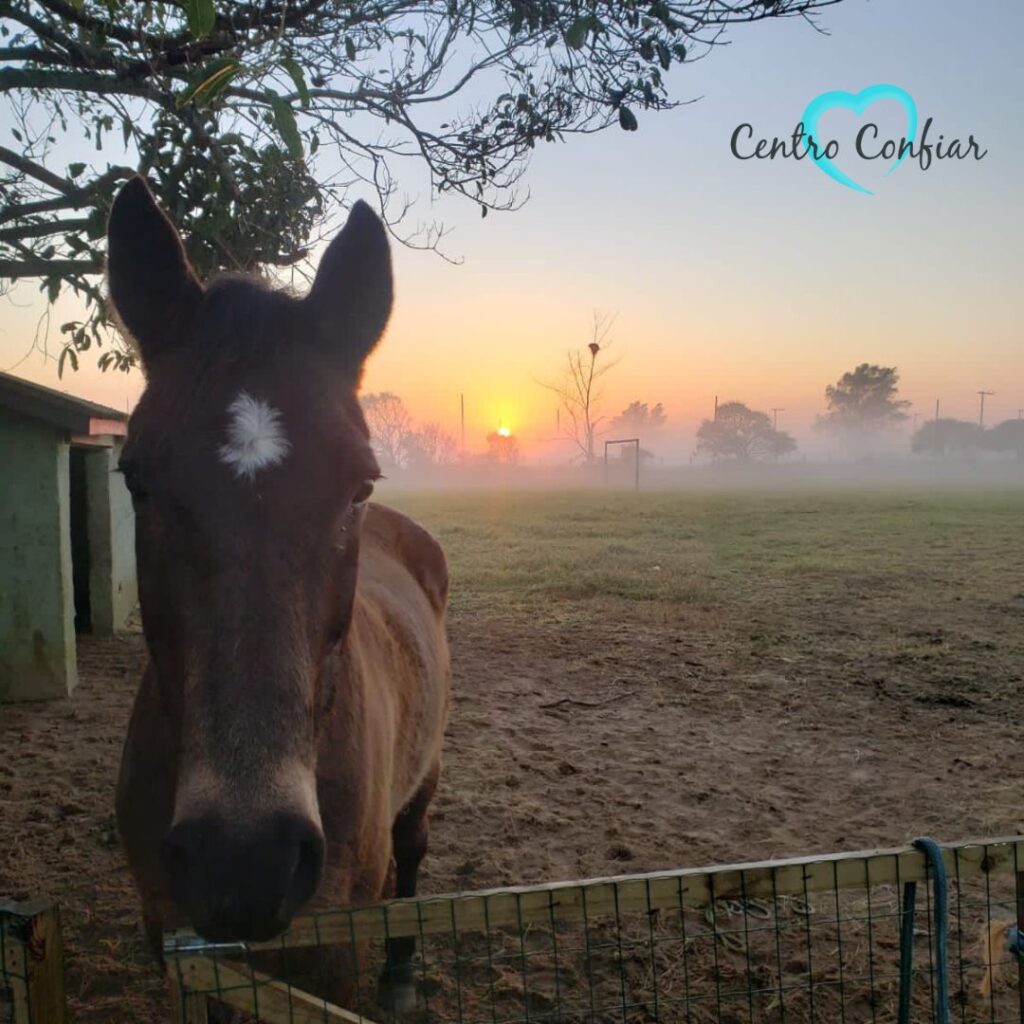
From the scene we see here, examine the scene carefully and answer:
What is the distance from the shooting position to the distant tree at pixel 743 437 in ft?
327

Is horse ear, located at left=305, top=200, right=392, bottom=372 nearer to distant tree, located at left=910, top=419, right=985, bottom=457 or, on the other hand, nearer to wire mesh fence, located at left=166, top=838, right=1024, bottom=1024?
wire mesh fence, located at left=166, top=838, right=1024, bottom=1024

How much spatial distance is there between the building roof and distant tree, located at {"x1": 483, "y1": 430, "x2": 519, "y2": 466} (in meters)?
85.7

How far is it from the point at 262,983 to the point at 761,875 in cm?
118

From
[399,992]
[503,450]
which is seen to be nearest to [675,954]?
[399,992]

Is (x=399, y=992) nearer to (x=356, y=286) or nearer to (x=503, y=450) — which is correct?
(x=356, y=286)

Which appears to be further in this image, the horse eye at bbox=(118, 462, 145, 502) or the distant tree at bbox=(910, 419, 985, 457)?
the distant tree at bbox=(910, 419, 985, 457)

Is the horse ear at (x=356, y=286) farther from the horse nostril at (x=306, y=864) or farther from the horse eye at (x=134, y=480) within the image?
the horse nostril at (x=306, y=864)

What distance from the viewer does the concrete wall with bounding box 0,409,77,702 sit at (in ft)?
22.2

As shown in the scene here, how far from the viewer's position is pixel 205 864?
1.29m

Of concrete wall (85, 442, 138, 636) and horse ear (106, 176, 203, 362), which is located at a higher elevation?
horse ear (106, 176, 203, 362)

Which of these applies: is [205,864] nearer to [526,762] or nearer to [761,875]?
[761,875]

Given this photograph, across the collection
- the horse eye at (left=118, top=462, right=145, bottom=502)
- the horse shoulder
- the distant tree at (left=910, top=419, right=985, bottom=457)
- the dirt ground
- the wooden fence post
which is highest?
the distant tree at (left=910, top=419, right=985, bottom=457)

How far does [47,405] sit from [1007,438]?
391 feet

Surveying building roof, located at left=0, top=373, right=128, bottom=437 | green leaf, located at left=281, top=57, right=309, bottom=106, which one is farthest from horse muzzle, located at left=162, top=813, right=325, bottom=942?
building roof, located at left=0, top=373, right=128, bottom=437
